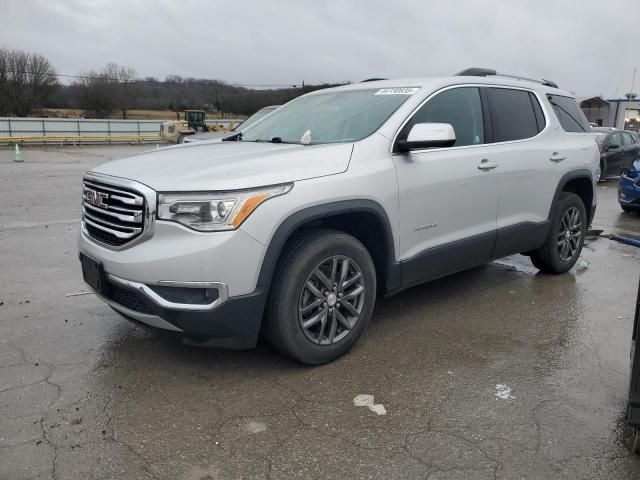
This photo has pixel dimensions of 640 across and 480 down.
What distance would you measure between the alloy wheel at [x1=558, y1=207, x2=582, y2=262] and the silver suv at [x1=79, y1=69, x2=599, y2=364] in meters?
0.48

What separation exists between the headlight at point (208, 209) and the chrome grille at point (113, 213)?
178 millimetres

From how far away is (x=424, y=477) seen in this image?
8.54ft

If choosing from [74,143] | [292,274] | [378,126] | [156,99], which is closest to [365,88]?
[378,126]

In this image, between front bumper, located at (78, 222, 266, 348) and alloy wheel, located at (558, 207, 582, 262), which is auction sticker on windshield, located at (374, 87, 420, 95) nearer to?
front bumper, located at (78, 222, 266, 348)

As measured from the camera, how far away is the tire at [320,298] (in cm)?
341

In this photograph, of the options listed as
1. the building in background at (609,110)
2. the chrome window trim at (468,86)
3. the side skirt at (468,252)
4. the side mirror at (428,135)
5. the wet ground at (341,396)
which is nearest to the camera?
the wet ground at (341,396)

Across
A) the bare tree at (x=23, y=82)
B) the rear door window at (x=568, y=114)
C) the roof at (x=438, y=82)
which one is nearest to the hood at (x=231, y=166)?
the roof at (x=438, y=82)

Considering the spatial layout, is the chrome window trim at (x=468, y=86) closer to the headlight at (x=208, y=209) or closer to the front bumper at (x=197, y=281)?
the headlight at (x=208, y=209)

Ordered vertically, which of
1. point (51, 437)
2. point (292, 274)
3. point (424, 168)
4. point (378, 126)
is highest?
point (378, 126)

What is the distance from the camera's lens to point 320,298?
3.59 metres

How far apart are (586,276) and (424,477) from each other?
13.9 feet

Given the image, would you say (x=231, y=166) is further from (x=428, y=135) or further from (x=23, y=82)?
(x=23, y=82)

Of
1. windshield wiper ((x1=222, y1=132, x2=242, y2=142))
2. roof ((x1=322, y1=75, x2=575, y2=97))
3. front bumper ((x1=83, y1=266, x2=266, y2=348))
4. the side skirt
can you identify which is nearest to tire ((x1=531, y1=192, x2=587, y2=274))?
the side skirt

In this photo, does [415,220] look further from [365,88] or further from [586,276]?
[586,276]
